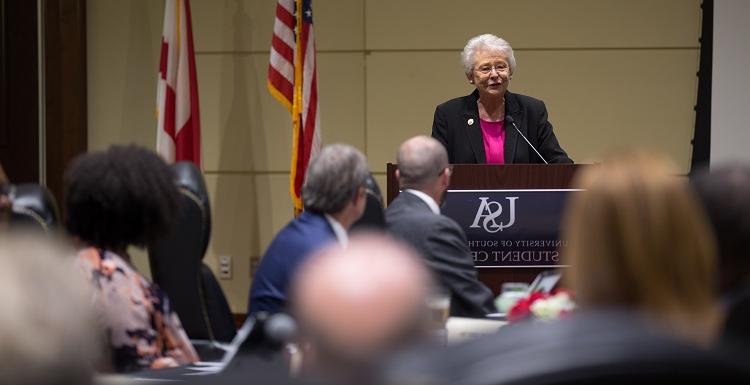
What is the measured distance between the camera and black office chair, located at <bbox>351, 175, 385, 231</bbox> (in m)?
3.58

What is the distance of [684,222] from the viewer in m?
1.35

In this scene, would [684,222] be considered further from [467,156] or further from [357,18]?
[357,18]

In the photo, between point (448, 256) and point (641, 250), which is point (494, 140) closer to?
point (448, 256)

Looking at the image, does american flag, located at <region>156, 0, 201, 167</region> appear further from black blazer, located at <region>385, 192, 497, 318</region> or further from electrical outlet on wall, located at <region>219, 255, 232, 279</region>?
black blazer, located at <region>385, 192, 497, 318</region>

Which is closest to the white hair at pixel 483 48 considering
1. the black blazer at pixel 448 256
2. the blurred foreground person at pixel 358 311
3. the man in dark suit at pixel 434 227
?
the man in dark suit at pixel 434 227

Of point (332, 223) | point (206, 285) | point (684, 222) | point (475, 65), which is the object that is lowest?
point (206, 285)

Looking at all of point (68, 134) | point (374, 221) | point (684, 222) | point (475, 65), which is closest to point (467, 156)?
point (475, 65)

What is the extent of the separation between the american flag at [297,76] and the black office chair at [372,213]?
261 cm

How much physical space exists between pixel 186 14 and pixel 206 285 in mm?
3234

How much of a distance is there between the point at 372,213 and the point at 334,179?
0.37 m

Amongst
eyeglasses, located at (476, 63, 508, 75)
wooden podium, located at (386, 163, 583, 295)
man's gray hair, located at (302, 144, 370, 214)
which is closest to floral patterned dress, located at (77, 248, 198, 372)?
man's gray hair, located at (302, 144, 370, 214)

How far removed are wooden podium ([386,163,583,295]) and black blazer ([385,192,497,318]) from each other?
0.66m

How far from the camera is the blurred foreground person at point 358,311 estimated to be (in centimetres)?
102

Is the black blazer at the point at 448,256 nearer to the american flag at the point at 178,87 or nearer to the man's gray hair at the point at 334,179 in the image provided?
the man's gray hair at the point at 334,179
